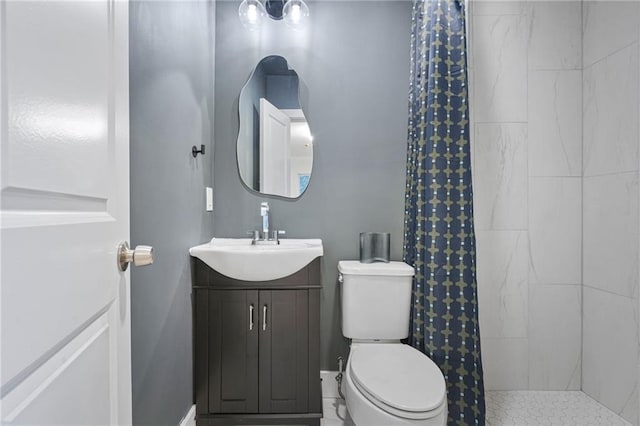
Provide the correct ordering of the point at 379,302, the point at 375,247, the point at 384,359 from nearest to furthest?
the point at 384,359 → the point at 379,302 → the point at 375,247

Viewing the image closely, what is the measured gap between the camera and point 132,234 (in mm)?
1067

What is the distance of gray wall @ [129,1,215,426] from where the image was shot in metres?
1.11

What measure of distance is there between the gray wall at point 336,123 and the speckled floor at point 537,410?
377 millimetres

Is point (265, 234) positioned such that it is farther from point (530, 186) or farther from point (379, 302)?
point (530, 186)

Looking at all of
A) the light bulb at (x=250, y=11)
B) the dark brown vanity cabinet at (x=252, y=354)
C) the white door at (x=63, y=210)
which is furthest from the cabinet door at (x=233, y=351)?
the light bulb at (x=250, y=11)

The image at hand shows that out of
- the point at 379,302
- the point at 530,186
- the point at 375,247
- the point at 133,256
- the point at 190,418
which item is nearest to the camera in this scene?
the point at 133,256

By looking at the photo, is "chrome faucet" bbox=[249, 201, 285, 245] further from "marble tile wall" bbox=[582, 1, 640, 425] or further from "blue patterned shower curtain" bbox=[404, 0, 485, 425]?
"marble tile wall" bbox=[582, 1, 640, 425]

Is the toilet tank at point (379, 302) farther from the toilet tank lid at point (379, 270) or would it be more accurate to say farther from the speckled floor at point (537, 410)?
the speckled floor at point (537, 410)

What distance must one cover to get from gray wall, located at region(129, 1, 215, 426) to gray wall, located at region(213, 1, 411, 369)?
27cm

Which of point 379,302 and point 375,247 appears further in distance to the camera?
point 375,247

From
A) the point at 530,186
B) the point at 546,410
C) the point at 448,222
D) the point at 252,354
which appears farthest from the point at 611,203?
the point at 252,354

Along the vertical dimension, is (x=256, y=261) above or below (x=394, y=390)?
above

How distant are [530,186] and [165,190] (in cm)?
195

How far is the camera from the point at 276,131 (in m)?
2.13
